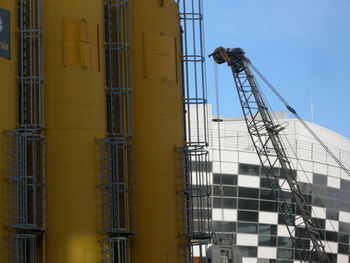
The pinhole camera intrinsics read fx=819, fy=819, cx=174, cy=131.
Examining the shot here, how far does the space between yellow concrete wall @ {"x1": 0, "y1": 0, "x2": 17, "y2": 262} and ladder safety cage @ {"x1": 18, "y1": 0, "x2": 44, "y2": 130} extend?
31 cm

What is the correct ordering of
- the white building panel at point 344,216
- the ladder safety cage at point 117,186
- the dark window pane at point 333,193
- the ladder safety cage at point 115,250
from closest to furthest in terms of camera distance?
the ladder safety cage at point 115,250, the ladder safety cage at point 117,186, the dark window pane at point 333,193, the white building panel at point 344,216

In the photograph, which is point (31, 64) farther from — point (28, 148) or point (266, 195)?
point (266, 195)

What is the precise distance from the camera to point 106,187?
3166 centimetres

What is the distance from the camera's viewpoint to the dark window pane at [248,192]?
7988 centimetres

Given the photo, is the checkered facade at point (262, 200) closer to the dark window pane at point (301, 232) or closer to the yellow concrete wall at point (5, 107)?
the dark window pane at point (301, 232)

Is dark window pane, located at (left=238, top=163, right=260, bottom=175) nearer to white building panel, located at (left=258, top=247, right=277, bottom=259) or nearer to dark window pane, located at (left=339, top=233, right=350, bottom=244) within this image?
white building panel, located at (left=258, top=247, right=277, bottom=259)

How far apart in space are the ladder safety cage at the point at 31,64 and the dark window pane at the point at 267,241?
52362mm

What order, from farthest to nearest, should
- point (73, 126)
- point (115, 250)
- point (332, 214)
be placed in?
point (332, 214)
point (115, 250)
point (73, 126)

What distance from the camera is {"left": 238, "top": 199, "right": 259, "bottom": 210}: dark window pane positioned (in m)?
79.8

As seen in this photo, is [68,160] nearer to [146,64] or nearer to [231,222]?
[146,64]

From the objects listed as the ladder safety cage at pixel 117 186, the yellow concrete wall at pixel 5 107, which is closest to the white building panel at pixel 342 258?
the ladder safety cage at pixel 117 186

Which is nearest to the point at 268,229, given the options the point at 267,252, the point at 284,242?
the point at 284,242

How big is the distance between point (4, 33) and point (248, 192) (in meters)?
52.4

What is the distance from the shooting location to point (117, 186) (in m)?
32.7
